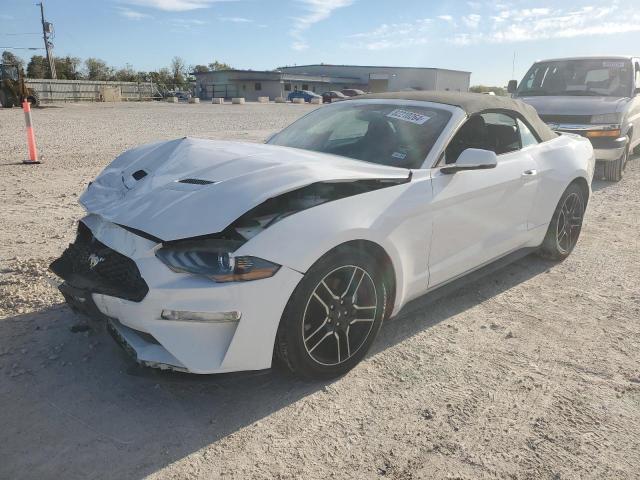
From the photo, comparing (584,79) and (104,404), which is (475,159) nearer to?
(104,404)

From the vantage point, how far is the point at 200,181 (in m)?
2.82

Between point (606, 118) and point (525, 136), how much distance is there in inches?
190

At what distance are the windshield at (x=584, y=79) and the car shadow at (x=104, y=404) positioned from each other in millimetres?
7188

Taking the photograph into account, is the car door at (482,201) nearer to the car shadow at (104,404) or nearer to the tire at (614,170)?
Answer: the car shadow at (104,404)

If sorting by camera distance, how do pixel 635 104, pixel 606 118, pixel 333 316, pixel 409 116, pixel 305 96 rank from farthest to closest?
pixel 305 96 → pixel 635 104 → pixel 606 118 → pixel 409 116 → pixel 333 316

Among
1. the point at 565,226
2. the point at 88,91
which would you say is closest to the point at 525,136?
the point at 565,226

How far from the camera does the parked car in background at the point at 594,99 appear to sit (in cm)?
806

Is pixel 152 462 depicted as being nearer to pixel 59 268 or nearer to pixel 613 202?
pixel 59 268

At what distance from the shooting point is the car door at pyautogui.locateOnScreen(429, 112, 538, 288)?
3275 mm

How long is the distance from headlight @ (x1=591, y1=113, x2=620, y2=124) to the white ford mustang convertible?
5.08 metres

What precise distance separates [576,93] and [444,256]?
7.01 m

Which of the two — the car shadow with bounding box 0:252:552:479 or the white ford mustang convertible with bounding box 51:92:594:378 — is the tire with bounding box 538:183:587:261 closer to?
the white ford mustang convertible with bounding box 51:92:594:378

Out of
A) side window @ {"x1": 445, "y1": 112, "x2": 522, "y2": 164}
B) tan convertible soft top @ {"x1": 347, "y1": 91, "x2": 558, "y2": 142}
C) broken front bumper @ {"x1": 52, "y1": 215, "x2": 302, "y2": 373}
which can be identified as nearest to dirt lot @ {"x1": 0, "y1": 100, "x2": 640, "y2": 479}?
broken front bumper @ {"x1": 52, "y1": 215, "x2": 302, "y2": 373}

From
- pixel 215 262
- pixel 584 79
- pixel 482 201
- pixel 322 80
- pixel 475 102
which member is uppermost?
pixel 322 80
